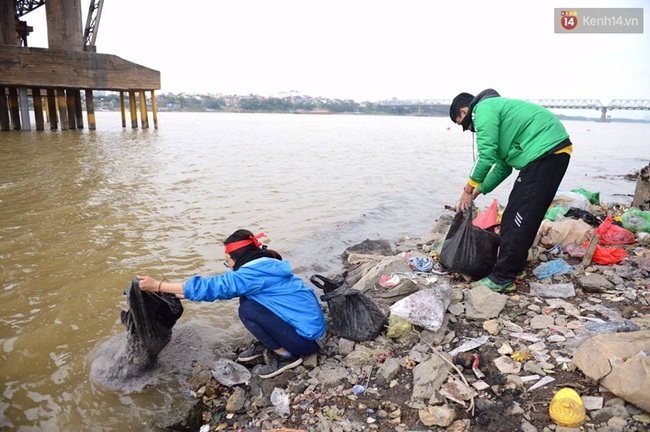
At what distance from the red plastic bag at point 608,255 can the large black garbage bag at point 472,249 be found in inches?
52.6

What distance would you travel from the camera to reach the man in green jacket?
3.55 metres

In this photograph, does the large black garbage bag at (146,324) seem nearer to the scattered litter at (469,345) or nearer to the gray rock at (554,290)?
the scattered litter at (469,345)

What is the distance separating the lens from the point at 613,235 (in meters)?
5.27

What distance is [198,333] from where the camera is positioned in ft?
13.3

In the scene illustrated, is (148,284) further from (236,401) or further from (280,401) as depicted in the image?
(280,401)

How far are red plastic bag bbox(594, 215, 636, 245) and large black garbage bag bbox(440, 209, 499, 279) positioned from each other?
1.99 m

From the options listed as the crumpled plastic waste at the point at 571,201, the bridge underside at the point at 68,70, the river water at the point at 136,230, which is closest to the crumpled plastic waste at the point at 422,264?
the river water at the point at 136,230

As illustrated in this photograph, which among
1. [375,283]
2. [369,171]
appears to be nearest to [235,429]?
[375,283]

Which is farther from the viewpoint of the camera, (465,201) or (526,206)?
(465,201)

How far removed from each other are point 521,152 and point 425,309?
5.15ft

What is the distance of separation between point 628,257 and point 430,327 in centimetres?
291

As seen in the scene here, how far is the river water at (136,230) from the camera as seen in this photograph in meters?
3.25

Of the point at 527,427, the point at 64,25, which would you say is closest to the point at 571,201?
the point at 527,427

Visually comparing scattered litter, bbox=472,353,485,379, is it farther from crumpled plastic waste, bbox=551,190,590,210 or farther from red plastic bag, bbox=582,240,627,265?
crumpled plastic waste, bbox=551,190,590,210
